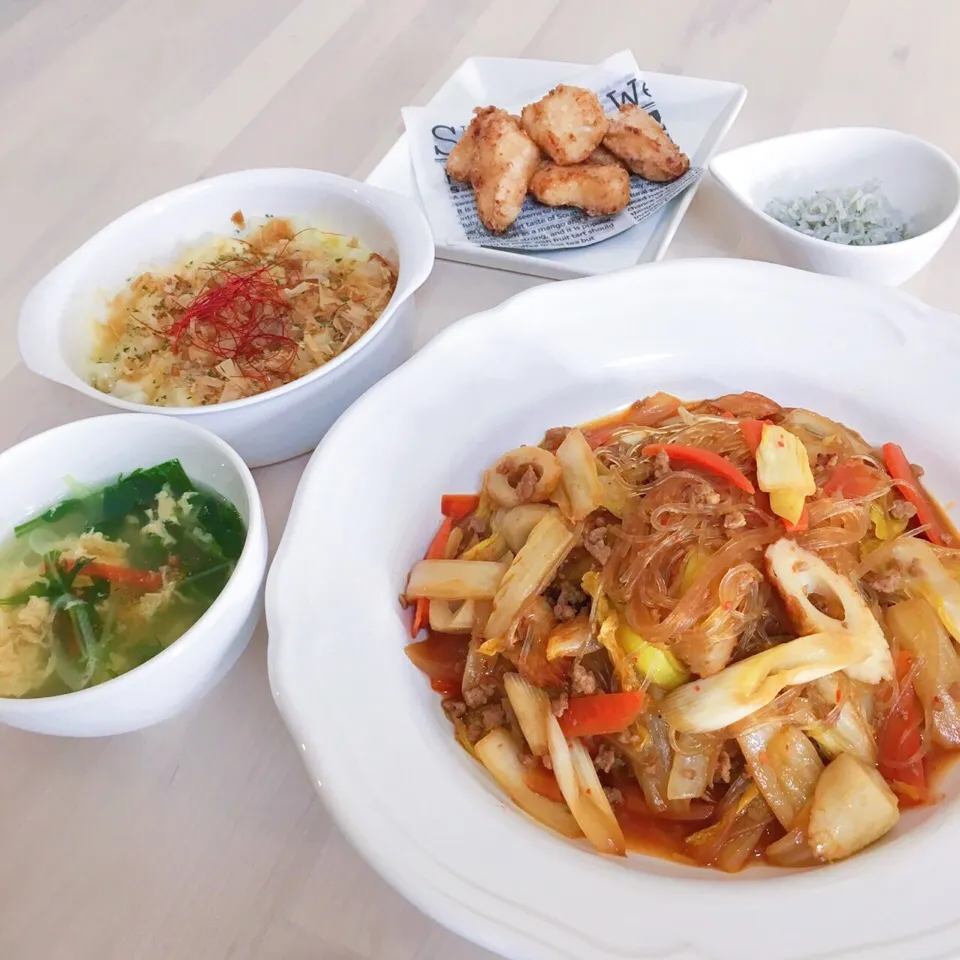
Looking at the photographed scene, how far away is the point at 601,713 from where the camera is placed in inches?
42.9

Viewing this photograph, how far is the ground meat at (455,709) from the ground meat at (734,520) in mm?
459

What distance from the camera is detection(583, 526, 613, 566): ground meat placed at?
3.93 ft

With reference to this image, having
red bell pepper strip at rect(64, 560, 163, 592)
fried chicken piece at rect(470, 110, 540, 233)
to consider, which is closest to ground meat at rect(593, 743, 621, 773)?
red bell pepper strip at rect(64, 560, 163, 592)

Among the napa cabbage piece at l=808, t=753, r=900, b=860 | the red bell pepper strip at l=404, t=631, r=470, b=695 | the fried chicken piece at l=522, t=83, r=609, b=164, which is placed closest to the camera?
the napa cabbage piece at l=808, t=753, r=900, b=860

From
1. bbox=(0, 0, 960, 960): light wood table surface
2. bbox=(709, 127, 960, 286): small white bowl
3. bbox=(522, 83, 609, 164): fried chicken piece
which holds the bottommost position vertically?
bbox=(0, 0, 960, 960): light wood table surface

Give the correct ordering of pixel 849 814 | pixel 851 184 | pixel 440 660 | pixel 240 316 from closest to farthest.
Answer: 1. pixel 849 814
2. pixel 440 660
3. pixel 240 316
4. pixel 851 184

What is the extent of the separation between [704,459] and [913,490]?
14.1 inches

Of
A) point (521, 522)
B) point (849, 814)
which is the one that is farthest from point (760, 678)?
point (521, 522)

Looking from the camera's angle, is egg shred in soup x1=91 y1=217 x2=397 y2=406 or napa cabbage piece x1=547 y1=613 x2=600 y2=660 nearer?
napa cabbage piece x1=547 y1=613 x2=600 y2=660

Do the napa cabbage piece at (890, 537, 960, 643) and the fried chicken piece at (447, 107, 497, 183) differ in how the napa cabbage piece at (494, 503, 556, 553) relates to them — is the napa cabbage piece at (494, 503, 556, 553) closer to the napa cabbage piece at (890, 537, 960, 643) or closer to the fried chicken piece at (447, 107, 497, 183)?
the napa cabbage piece at (890, 537, 960, 643)

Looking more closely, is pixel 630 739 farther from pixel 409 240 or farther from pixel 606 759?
pixel 409 240

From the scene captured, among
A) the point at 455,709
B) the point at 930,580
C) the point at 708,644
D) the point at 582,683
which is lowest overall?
the point at 455,709

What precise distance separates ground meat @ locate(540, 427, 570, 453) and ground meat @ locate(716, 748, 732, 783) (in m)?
0.54

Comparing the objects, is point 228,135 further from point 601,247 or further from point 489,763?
point 489,763
